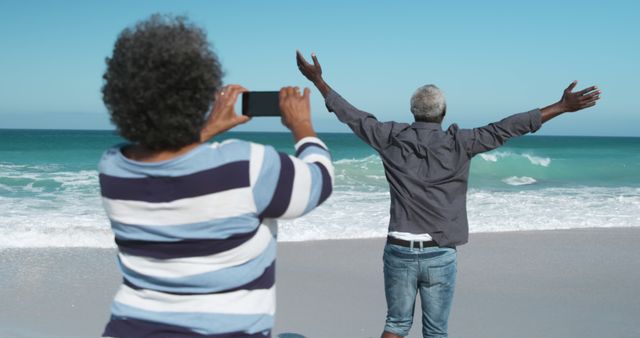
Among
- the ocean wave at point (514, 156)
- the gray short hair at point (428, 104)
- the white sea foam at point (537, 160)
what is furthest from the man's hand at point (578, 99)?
the white sea foam at point (537, 160)

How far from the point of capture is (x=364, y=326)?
5500 millimetres

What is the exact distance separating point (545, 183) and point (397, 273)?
22.9 meters

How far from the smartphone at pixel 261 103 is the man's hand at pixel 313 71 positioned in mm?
1429

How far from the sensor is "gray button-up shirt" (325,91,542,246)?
3320 millimetres

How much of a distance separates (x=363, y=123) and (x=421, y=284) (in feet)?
2.69

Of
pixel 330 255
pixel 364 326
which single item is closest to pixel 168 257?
pixel 364 326

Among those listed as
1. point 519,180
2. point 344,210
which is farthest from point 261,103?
point 519,180

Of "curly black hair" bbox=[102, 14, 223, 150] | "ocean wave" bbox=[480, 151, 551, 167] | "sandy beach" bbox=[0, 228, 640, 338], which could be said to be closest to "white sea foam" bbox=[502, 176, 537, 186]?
"ocean wave" bbox=[480, 151, 551, 167]

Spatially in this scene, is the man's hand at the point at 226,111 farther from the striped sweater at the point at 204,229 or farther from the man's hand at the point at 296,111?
the striped sweater at the point at 204,229

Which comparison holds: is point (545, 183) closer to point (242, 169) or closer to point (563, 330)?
point (563, 330)

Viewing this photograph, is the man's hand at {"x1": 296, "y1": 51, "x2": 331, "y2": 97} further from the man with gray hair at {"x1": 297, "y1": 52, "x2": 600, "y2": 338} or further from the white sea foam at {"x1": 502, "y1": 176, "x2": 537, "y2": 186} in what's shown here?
the white sea foam at {"x1": 502, "y1": 176, "x2": 537, "y2": 186}

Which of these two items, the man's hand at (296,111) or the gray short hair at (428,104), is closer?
the man's hand at (296,111)

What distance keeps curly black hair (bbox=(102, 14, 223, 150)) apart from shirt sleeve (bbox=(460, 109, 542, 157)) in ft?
6.14

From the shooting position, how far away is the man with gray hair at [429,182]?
10.9 feet
